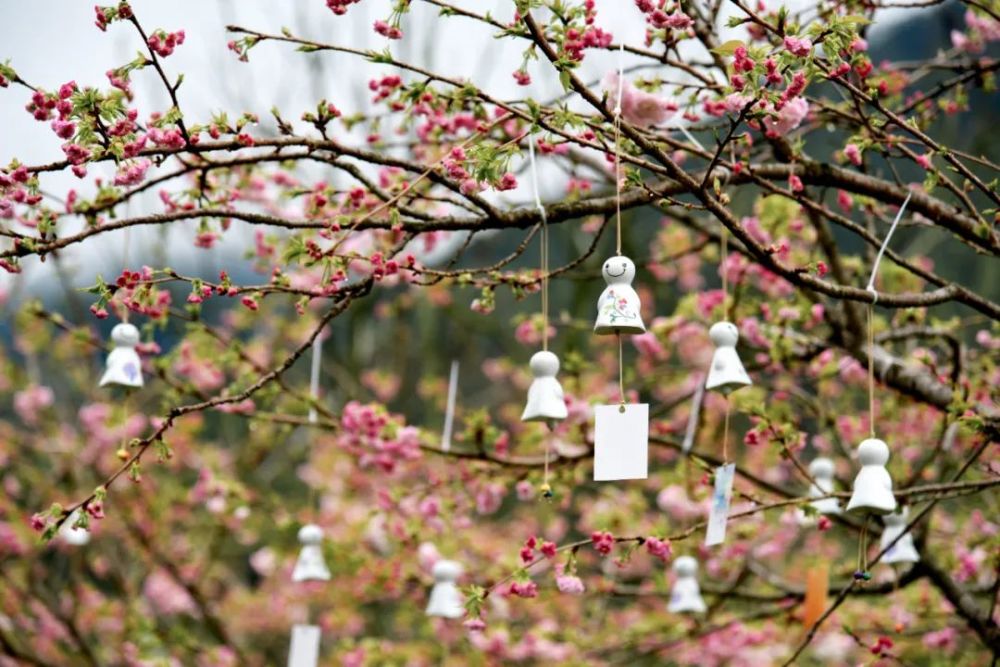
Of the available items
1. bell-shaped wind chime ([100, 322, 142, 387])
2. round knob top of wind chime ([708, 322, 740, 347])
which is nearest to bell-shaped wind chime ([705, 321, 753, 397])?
round knob top of wind chime ([708, 322, 740, 347])

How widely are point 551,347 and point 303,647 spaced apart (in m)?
4.10

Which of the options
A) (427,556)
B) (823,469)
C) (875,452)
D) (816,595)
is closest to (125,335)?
(875,452)

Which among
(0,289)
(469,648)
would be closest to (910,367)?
(469,648)

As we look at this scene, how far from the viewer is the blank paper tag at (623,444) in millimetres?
2061

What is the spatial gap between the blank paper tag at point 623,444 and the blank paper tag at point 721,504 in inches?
12.8

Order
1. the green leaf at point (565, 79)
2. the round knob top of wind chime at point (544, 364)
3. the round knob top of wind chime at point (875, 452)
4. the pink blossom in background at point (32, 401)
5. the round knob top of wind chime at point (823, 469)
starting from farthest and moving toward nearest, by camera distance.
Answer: the pink blossom in background at point (32, 401), the round knob top of wind chime at point (823, 469), the round knob top of wind chime at point (544, 364), the round knob top of wind chime at point (875, 452), the green leaf at point (565, 79)

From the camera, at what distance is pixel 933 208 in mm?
2564

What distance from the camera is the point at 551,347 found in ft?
23.8

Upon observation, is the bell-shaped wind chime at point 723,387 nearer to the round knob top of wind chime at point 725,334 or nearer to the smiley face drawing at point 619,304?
the round knob top of wind chime at point 725,334

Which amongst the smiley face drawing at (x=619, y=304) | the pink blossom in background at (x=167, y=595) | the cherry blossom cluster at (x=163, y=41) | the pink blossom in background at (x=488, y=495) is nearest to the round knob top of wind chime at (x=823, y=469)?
the pink blossom in background at (x=488, y=495)

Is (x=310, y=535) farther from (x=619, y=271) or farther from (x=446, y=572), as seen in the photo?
(x=619, y=271)

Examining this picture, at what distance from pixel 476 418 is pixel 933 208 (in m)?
1.37

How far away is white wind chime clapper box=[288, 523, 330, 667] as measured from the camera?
333 centimetres

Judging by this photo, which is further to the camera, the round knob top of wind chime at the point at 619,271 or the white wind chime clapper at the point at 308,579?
the white wind chime clapper at the point at 308,579
